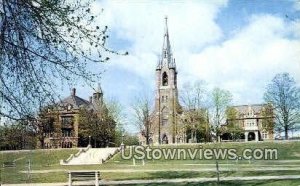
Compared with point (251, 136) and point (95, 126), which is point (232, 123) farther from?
point (95, 126)

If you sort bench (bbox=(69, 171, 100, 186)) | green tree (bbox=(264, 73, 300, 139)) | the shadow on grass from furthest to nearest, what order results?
green tree (bbox=(264, 73, 300, 139)) → the shadow on grass → bench (bbox=(69, 171, 100, 186))

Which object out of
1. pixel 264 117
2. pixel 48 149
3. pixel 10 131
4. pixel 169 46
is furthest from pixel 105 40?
pixel 169 46

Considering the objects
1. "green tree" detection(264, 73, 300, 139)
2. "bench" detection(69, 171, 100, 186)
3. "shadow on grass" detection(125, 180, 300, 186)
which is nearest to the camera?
"bench" detection(69, 171, 100, 186)

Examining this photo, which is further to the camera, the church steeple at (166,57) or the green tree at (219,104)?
the church steeple at (166,57)

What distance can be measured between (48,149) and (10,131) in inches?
1483

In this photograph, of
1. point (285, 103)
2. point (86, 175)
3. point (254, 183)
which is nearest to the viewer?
point (86, 175)

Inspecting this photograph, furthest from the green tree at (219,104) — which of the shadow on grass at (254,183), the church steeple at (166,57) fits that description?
the shadow on grass at (254,183)

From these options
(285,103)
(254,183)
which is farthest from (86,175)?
(285,103)

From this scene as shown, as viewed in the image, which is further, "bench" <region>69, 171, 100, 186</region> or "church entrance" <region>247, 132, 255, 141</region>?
"church entrance" <region>247, 132, 255, 141</region>

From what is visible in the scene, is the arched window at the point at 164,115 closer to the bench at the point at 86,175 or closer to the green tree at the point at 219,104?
the green tree at the point at 219,104

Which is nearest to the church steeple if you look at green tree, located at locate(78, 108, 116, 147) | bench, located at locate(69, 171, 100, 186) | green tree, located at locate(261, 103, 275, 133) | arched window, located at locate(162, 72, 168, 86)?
arched window, located at locate(162, 72, 168, 86)

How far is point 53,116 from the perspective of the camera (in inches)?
321

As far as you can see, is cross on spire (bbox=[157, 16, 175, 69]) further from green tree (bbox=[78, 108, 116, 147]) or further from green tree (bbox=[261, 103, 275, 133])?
green tree (bbox=[261, 103, 275, 133])

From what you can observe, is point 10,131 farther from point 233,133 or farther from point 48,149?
point 233,133
